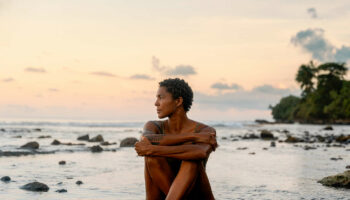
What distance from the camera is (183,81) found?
5.98 m

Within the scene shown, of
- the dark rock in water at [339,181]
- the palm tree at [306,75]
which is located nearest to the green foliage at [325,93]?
the palm tree at [306,75]

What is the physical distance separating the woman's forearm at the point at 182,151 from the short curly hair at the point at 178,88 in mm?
736

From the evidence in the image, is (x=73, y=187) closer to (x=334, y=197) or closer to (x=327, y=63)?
(x=334, y=197)

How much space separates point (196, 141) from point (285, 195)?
3.80m

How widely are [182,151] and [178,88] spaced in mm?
884

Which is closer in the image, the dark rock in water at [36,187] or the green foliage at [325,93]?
the dark rock in water at [36,187]

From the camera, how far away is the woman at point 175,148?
5.49 m

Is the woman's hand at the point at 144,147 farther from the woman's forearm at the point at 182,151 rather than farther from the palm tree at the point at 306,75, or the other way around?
the palm tree at the point at 306,75

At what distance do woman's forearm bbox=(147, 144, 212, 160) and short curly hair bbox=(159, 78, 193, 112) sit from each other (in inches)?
29.0

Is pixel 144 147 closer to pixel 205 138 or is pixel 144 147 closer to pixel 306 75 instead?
pixel 205 138

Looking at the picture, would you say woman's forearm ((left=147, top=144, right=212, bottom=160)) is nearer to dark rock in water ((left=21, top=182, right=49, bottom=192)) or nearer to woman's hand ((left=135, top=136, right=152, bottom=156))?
woman's hand ((left=135, top=136, right=152, bottom=156))

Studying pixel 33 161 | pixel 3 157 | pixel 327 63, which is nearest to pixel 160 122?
pixel 33 161

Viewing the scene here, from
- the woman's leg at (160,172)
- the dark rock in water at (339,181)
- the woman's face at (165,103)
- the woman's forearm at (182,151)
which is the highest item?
the woman's face at (165,103)

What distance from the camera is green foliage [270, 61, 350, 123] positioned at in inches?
3735
